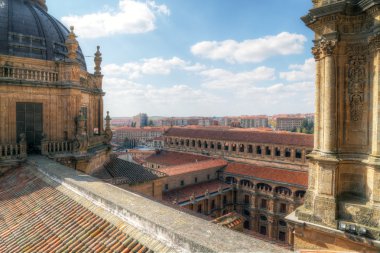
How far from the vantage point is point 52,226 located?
818 centimetres

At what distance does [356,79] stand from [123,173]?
53.0ft

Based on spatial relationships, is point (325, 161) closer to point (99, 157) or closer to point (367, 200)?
point (367, 200)

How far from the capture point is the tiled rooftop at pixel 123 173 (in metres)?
18.5

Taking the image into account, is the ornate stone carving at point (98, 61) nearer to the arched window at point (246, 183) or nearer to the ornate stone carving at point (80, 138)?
the ornate stone carving at point (80, 138)

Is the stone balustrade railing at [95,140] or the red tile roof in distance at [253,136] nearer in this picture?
the stone balustrade railing at [95,140]

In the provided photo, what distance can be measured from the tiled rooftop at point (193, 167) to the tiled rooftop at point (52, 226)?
1200 inches

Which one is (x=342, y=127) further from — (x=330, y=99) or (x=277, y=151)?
(x=277, y=151)

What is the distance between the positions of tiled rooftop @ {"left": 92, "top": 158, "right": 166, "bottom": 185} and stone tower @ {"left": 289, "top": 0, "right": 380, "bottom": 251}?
42.6 ft

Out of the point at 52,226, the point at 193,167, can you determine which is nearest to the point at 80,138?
the point at 52,226

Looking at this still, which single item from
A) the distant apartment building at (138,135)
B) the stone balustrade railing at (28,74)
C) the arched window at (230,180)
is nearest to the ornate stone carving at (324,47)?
the stone balustrade railing at (28,74)

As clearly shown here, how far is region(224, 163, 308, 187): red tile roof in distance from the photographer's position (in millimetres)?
41938

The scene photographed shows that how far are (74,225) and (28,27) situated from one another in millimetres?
14804

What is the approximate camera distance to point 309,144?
145 feet

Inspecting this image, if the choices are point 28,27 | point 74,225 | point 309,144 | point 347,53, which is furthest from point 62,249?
point 309,144
